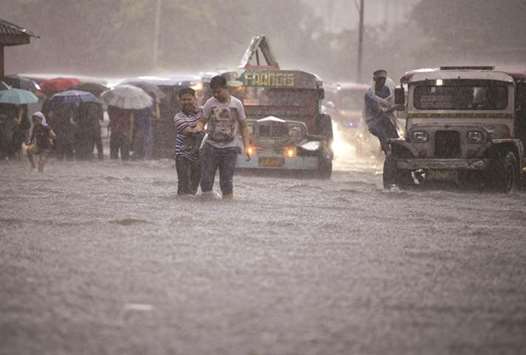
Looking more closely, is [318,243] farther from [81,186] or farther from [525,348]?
[81,186]

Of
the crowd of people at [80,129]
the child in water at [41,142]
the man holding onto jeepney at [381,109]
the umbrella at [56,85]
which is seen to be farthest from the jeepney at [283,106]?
the umbrella at [56,85]

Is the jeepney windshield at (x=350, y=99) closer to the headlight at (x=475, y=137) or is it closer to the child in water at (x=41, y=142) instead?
the child in water at (x=41, y=142)

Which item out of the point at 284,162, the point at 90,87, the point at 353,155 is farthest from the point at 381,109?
the point at 90,87

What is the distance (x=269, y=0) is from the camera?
87062 mm

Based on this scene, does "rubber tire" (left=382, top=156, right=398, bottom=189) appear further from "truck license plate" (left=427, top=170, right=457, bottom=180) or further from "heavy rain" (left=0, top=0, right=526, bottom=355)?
"truck license plate" (left=427, top=170, right=457, bottom=180)

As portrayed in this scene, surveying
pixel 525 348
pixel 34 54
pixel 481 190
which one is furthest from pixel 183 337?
pixel 34 54

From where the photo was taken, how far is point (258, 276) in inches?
282

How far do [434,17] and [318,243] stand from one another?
170ft

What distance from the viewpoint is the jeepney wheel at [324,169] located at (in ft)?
65.1

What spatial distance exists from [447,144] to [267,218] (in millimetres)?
5834

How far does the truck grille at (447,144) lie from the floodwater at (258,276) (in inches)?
94.8

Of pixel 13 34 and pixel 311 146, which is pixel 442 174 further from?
pixel 13 34

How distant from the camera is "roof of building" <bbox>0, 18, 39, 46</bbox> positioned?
25.2 meters

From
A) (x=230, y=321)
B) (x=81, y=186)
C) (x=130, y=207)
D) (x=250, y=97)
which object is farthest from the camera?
(x=250, y=97)
